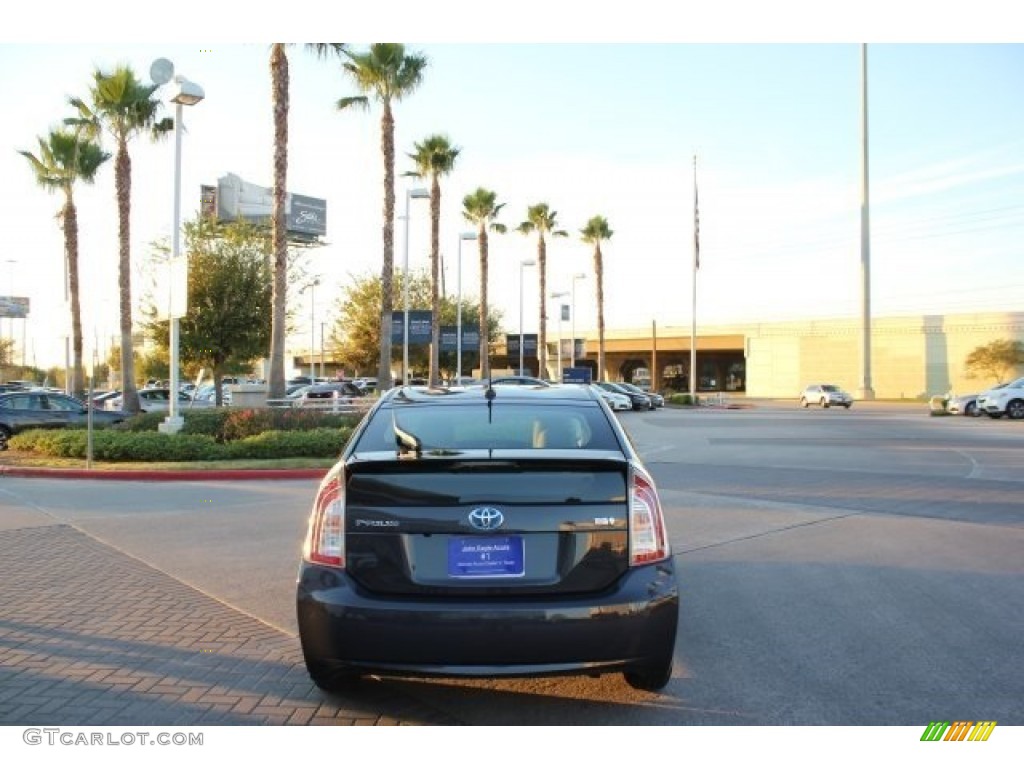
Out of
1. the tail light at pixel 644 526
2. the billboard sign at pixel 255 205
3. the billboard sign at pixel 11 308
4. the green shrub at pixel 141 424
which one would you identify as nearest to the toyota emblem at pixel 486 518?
the tail light at pixel 644 526

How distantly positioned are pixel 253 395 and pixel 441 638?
68.8 ft

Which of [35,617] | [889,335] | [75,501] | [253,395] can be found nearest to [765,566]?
[35,617]

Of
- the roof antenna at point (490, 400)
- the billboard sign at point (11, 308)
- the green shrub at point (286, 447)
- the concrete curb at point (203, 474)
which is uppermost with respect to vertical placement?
the billboard sign at point (11, 308)

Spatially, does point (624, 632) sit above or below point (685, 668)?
above

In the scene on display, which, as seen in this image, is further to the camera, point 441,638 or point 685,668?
point 685,668

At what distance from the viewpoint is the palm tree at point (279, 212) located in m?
22.8

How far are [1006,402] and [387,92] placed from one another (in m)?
27.2

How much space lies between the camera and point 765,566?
768cm

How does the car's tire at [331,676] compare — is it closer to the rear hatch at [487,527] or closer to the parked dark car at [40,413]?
the rear hatch at [487,527]

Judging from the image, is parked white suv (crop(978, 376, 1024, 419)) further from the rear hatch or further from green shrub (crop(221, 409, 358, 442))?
the rear hatch

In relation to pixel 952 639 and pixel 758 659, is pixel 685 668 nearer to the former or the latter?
pixel 758 659

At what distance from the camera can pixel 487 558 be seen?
4.04 m

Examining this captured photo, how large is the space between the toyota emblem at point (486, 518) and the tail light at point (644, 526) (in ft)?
2.09
